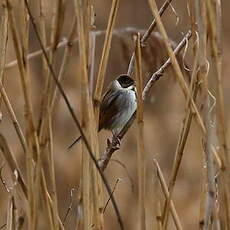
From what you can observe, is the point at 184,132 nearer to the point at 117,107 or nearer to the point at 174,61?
the point at 174,61

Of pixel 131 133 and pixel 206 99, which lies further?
pixel 131 133

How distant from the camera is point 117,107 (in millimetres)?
2262

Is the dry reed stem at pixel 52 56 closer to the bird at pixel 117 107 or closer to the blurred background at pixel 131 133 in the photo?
the bird at pixel 117 107

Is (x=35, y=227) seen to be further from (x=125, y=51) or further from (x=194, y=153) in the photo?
(x=194, y=153)

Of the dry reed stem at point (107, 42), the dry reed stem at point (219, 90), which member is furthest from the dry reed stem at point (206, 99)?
the dry reed stem at point (107, 42)

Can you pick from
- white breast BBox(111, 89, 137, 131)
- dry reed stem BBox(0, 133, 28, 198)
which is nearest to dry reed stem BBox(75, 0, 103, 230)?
dry reed stem BBox(0, 133, 28, 198)

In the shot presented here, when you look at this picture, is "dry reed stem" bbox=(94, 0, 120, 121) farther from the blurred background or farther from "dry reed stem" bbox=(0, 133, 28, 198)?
the blurred background

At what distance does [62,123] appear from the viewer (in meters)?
3.37

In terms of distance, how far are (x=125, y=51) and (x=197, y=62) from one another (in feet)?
1.93

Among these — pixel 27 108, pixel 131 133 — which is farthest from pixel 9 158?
pixel 131 133

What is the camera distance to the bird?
7.34 feet

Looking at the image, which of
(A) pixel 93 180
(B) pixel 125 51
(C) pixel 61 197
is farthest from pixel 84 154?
(C) pixel 61 197

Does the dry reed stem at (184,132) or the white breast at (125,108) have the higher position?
the white breast at (125,108)

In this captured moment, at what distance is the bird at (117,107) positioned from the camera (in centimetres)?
224
